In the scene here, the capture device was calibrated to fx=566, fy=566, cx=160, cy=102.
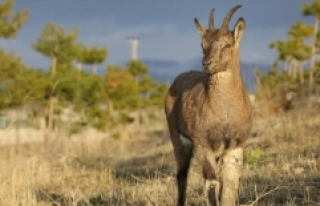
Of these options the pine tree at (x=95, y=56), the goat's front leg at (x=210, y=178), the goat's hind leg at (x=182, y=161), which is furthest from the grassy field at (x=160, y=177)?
the pine tree at (x=95, y=56)

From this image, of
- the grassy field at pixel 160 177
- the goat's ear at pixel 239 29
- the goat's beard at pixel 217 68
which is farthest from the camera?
the grassy field at pixel 160 177

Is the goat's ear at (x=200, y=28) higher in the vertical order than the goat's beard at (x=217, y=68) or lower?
higher

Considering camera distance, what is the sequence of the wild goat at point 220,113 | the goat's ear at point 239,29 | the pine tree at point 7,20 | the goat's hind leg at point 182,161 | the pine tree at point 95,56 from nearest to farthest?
the wild goat at point 220,113 < the goat's ear at point 239,29 < the goat's hind leg at point 182,161 < the pine tree at point 7,20 < the pine tree at point 95,56

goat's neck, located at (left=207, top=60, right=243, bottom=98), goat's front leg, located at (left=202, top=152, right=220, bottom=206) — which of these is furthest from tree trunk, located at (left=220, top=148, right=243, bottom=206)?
goat's neck, located at (left=207, top=60, right=243, bottom=98)

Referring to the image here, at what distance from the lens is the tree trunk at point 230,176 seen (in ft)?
19.6

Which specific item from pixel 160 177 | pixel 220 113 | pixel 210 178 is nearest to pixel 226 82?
pixel 220 113

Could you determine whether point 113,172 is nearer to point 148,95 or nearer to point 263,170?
point 263,170

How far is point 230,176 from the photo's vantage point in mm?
6016

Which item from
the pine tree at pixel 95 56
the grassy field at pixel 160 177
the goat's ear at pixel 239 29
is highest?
the pine tree at pixel 95 56

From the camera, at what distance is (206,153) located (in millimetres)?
Result: 5805

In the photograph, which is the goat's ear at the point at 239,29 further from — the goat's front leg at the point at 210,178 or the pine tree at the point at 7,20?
the pine tree at the point at 7,20

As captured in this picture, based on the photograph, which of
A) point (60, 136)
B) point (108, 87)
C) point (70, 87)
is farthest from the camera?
point (108, 87)

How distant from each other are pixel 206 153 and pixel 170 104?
1450 mm

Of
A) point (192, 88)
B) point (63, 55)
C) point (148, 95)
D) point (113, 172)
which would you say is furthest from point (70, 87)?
point (148, 95)
